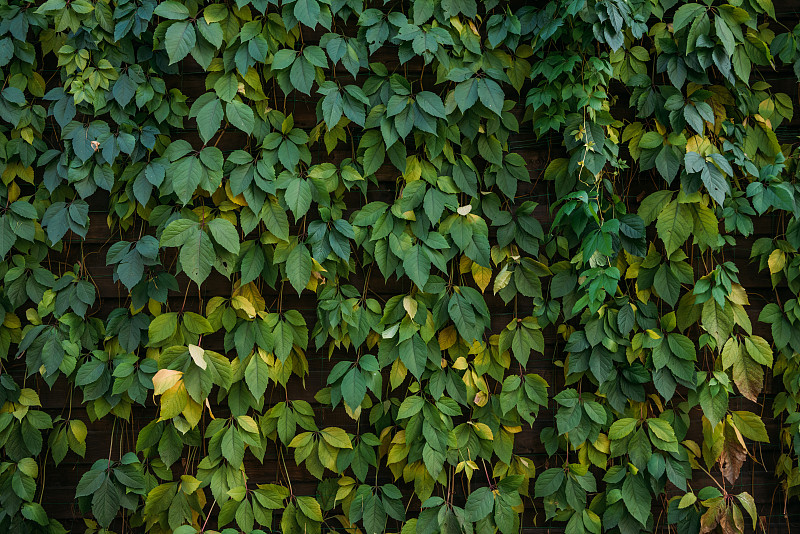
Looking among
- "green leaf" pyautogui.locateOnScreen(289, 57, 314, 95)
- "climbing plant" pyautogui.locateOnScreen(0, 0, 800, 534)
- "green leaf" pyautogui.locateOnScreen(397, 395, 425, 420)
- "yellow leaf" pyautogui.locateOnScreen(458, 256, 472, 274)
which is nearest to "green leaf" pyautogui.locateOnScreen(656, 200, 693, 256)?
"climbing plant" pyautogui.locateOnScreen(0, 0, 800, 534)

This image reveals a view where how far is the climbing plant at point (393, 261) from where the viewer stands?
1.70 m

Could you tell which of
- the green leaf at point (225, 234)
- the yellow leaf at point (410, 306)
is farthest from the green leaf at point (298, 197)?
the yellow leaf at point (410, 306)

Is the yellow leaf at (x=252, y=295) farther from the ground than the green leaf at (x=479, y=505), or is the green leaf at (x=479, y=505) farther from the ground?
the yellow leaf at (x=252, y=295)

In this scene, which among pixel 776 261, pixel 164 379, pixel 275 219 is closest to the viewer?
pixel 164 379

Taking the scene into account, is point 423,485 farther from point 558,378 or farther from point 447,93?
point 447,93

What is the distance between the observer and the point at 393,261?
1728mm

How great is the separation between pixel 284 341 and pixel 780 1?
1874 millimetres

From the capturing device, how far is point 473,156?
1.83 metres

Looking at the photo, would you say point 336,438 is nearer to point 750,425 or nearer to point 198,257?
point 198,257

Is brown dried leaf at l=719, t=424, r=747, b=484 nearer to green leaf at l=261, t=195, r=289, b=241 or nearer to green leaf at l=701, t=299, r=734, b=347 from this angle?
green leaf at l=701, t=299, r=734, b=347

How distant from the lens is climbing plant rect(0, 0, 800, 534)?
5.57 feet

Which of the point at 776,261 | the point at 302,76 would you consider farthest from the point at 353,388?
the point at 776,261

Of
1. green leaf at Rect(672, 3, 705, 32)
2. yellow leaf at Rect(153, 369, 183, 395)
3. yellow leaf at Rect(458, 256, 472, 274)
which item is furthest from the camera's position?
yellow leaf at Rect(458, 256, 472, 274)

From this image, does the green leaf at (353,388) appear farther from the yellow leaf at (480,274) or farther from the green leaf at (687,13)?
the green leaf at (687,13)
